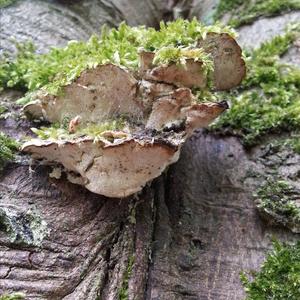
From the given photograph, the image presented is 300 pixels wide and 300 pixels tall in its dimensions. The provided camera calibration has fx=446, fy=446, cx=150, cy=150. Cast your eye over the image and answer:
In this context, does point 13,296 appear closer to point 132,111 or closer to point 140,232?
point 140,232

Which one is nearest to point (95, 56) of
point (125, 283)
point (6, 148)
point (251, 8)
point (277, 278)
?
point (6, 148)

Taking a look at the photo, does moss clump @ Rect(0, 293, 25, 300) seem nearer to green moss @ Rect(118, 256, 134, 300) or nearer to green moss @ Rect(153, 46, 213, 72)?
green moss @ Rect(118, 256, 134, 300)

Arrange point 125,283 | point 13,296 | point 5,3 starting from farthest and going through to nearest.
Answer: point 5,3 → point 125,283 → point 13,296

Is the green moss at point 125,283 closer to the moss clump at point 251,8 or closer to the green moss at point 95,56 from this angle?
the green moss at point 95,56

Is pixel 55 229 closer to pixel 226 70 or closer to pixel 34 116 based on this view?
pixel 34 116

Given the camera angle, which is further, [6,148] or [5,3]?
[5,3]

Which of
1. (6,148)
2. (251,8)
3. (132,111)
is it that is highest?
(251,8)

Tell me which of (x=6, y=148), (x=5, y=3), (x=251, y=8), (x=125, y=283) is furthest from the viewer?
(x=251, y=8)
